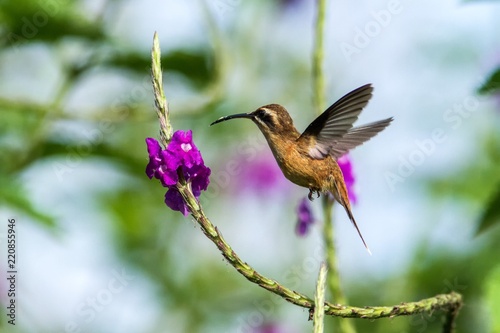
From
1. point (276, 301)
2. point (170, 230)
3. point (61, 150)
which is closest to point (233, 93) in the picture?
point (170, 230)

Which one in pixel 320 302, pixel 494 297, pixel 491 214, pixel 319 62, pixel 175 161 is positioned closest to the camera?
pixel 320 302

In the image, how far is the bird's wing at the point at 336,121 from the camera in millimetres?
2350

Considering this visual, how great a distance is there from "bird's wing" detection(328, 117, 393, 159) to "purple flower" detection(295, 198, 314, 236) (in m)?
0.21

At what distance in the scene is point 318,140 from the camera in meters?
2.62

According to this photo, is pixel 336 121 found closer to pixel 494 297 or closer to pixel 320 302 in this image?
pixel 494 297

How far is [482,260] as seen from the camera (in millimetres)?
4051

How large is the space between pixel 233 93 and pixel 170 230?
2.94ft

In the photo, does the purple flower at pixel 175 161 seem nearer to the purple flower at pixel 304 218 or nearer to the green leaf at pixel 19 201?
the purple flower at pixel 304 218

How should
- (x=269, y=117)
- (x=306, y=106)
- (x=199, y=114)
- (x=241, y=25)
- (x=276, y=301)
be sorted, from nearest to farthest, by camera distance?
1. (x=269, y=117)
2. (x=199, y=114)
3. (x=276, y=301)
4. (x=241, y=25)
5. (x=306, y=106)

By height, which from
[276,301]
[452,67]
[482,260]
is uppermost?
[452,67]

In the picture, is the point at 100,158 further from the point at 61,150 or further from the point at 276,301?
the point at 276,301

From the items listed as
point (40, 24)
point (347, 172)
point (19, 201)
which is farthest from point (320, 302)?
point (40, 24)

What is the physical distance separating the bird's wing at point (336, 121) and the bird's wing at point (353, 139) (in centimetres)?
4

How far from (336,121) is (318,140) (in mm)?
120
